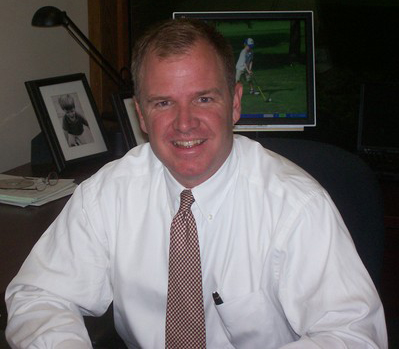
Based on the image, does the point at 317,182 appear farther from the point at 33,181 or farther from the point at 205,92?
the point at 33,181

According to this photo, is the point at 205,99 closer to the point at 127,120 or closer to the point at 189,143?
the point at 189,143

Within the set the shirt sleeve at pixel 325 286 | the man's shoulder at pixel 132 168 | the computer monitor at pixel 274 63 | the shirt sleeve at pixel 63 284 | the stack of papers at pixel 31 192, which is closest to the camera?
the shirt sleeve at pixel 325 286

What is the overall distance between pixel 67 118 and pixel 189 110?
39.0 inches

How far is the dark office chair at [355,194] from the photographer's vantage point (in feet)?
4.47

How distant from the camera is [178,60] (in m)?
1.33

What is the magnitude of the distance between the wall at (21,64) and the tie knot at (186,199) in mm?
1095

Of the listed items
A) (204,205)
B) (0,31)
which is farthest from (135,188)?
(0,31)

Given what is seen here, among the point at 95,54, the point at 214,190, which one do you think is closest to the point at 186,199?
the point at 214,190

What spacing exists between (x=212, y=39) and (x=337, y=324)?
63 cm

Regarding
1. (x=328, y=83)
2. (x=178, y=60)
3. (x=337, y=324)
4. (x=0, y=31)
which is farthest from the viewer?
(x=328, y=83)

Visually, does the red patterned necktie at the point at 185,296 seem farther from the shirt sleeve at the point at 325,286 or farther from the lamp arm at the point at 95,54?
the lamp arm at the point at 95,54

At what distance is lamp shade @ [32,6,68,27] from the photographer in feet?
7.30

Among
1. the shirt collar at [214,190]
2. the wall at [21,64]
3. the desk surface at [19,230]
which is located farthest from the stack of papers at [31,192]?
the shirt collar at [214,190]

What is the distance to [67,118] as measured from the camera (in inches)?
87.8
